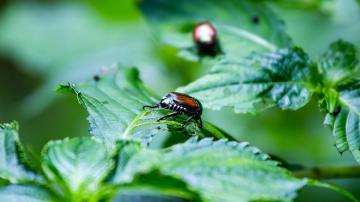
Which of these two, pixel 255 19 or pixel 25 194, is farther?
pixel 255 19

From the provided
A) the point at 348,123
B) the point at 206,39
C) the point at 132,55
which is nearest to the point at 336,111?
the point at 348,123

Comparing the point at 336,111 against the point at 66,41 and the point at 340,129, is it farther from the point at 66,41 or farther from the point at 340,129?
the point at 66,41

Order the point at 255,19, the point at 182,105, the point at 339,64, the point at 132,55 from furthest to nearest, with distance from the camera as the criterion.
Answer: the point at 132,55 → the point at 255,19 → the point at 339,64 → the point at 182,105

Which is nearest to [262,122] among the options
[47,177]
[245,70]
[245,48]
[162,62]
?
[162,62]

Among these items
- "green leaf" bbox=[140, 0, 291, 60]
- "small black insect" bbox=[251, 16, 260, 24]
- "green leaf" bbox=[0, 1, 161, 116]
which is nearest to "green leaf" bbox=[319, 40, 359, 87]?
"green leaf" bbox=[140, 0, 291, 60]

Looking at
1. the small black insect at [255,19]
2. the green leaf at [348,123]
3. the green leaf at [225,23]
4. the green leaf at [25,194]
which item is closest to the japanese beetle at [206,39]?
the green leaf at [225,23]

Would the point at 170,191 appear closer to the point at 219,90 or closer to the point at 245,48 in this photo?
the point at 219,90
